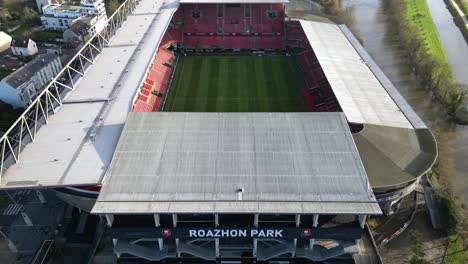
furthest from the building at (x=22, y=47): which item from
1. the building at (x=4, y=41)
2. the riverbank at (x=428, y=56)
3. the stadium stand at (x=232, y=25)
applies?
the riverbank at (x=428, y=56)

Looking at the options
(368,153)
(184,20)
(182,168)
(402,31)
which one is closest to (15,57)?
(184,20)

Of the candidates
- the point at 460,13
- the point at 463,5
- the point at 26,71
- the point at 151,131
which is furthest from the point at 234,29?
the point at 463,5

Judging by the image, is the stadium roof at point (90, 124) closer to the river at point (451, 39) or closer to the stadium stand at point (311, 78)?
the stadium stand at point (311, 78)

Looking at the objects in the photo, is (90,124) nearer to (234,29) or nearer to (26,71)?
(26,71)

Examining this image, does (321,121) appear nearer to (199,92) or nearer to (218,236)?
(218,236)

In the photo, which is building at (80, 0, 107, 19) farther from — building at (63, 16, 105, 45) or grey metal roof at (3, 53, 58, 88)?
grey metal roof at (3, 53, 58, 88)

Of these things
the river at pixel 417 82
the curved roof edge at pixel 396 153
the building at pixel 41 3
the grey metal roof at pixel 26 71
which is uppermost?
the building at pixel 41 3

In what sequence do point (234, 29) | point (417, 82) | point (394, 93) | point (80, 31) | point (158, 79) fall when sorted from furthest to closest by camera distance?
point (80, 31) → point (234, 29) → point (417, 82) → point (158, 79) → point (394, 93)
